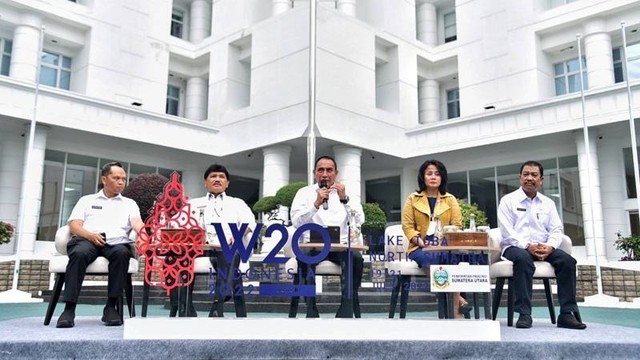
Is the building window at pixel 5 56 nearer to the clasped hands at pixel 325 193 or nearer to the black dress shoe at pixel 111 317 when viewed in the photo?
the black dress shoe at pixel 111 317

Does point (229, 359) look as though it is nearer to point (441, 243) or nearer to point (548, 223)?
point (441, 243)

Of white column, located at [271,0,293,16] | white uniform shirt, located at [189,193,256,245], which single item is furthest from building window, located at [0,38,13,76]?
white uniform shirt, located at [189,193,256,245]

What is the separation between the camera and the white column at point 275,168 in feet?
45.7

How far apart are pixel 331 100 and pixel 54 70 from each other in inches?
338

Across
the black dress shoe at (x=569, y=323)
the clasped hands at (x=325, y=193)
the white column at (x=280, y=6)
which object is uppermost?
the white column at (x=280, y=6)

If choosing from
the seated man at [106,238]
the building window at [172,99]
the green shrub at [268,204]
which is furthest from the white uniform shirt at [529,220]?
the building window at [172,99]

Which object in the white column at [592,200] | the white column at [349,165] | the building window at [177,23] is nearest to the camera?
the white column at [592,200]

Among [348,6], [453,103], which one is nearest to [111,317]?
[348,6]

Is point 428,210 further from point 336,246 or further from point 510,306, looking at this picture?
point 510,306

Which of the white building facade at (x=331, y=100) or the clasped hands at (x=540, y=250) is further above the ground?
the white building facade at (x=331, y=100)

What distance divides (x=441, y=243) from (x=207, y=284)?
4.74 feet

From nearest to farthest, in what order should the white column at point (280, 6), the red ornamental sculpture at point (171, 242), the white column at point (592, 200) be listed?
1. the red ornamental sculpture at point (171, 242)
2. the white column at point (592, 200)
3. the white column at point (280, 6)

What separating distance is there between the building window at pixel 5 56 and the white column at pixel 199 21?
5934mm

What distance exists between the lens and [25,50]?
13.9m
